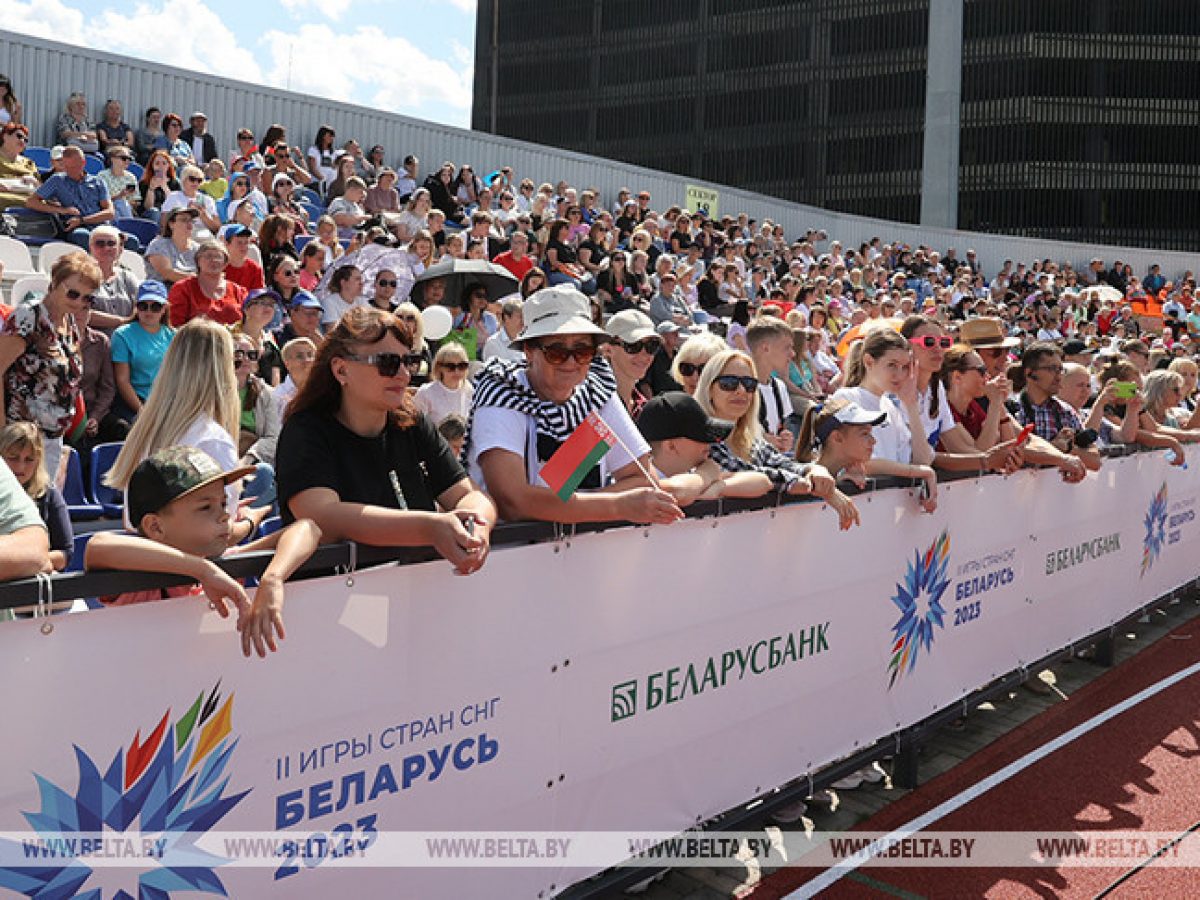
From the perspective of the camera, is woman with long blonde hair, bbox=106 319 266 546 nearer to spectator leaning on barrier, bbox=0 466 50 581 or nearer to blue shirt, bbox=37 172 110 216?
spectator leaning on barrier, bbox=0 466 50 581

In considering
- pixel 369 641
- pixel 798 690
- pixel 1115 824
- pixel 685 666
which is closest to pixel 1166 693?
pixel 1115 824

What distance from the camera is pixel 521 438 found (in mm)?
3973

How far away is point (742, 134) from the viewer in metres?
67.4

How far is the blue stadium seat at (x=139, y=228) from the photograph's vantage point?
11719 mm

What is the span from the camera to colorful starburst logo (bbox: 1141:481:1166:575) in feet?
27.9

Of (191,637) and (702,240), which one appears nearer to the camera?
(191,637)

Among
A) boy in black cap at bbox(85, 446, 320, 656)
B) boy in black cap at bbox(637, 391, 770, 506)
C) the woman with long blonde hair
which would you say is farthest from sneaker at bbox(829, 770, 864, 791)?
boy in black cap at bbox(85, 446, 320, 656)

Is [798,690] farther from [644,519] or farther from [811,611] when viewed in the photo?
[644,519]

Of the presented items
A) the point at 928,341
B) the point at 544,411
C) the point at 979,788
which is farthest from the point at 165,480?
the point at 928,341

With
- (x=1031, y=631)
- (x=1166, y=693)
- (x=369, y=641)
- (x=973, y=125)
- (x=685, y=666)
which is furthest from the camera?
(x=973, y=125)

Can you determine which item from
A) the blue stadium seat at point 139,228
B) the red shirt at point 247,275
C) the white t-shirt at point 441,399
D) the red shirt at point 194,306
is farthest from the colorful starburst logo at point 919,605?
the blue stadium seat at point 139,228

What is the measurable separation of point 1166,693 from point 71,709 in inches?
276

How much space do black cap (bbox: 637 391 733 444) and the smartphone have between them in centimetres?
481

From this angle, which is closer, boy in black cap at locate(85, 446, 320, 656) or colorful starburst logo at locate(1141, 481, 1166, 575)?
boy in black cap at locate(85, 446, 320, 656)
